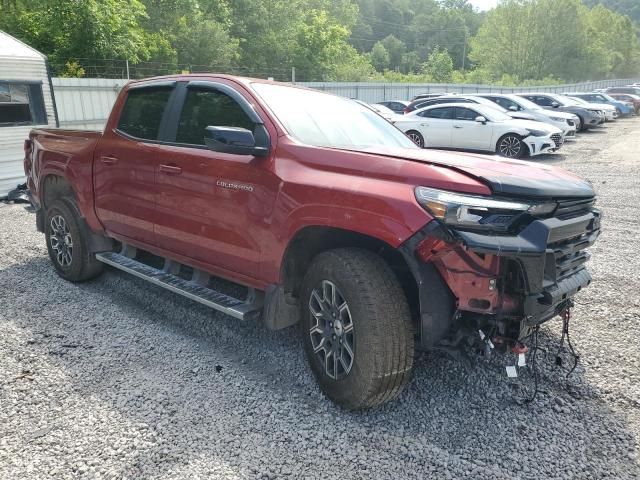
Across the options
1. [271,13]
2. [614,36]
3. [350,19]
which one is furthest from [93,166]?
[614,36]

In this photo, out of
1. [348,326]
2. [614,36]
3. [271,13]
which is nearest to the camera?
[348,326]

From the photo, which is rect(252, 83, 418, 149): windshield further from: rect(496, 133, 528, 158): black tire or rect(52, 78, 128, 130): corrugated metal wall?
rect(52, 78, 128, 130): corrugated metal wall

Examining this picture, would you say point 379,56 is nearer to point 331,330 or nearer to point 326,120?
point 326,120

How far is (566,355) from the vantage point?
3.84 m

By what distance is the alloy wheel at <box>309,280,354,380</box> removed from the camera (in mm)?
3068

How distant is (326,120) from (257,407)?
6.69ft

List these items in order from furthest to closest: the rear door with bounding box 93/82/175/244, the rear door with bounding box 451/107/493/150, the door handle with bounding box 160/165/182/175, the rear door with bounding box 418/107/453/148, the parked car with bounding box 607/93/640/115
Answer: the parked car with bounding box 607/93/640/115
the rear door with bounding box 418/107/453/148
the rear door with bounding box 451/107/493/150
the rear door with bounding box 93/82/175/244
the door handle with bounding box 160/165/182/175

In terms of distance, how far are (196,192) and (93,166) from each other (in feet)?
5.13

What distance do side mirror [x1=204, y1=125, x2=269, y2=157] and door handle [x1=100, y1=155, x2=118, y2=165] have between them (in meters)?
1.58

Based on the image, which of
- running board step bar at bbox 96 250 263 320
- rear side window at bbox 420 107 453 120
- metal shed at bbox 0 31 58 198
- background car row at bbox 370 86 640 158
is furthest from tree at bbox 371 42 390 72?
running board step bar at bbox 96 250 263 320

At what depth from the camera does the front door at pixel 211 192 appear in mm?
3479

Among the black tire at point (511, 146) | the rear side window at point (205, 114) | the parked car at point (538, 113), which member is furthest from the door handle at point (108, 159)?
the parked car at point (538, 113)

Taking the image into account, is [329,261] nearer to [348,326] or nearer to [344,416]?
[348,326]

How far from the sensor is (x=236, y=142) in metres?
3.28
